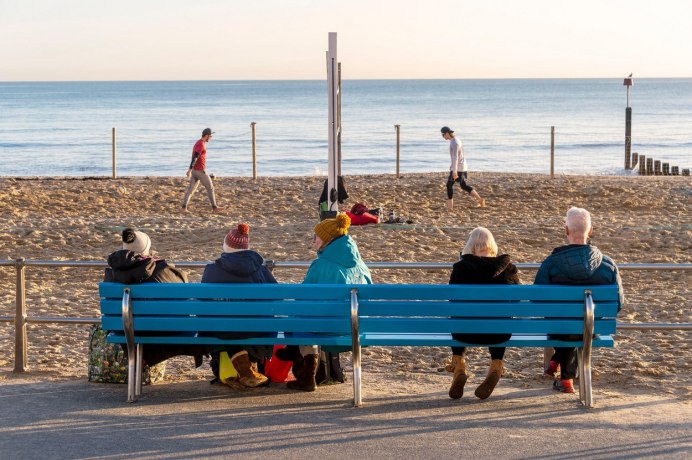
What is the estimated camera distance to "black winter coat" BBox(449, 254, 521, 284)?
6.40m

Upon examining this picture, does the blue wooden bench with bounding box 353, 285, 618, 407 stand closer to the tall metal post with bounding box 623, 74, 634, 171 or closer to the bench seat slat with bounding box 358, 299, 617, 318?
the bench seat slat with bounding box 358, 299, 617, 318

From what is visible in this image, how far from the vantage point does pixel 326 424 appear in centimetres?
593

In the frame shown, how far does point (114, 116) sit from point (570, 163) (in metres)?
47.4

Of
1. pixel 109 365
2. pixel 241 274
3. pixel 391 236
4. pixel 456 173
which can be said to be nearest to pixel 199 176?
pixel 456 173

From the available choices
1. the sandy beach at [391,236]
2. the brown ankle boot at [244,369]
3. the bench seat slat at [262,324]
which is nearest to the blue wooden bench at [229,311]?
the bench seat slat at [262,324]

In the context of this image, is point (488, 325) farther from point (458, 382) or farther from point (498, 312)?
point (458, 382)

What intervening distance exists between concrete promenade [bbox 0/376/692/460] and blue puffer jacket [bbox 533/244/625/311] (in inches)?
28.0

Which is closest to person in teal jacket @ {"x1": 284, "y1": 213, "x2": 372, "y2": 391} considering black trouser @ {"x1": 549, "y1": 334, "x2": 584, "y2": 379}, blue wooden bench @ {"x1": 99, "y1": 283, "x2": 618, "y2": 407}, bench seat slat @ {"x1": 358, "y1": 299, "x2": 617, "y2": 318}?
blue wooden bench @ {"x1": 99, "y1": 283, "x2": 618, "y2": 407}

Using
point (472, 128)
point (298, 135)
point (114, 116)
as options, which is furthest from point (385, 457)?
point (114, 116)

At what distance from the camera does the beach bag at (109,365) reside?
6.77 metres

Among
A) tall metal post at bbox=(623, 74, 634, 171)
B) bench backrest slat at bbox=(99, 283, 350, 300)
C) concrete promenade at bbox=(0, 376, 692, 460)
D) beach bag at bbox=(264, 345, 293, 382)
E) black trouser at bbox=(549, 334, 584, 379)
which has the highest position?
tall metal post at bbox=(623, 74, 634, 171)

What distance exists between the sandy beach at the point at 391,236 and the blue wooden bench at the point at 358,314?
62cm

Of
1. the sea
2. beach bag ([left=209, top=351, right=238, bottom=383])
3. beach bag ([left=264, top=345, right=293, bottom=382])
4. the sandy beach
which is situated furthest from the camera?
the sea

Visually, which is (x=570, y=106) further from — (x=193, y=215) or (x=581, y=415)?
(x=581, y=415)
